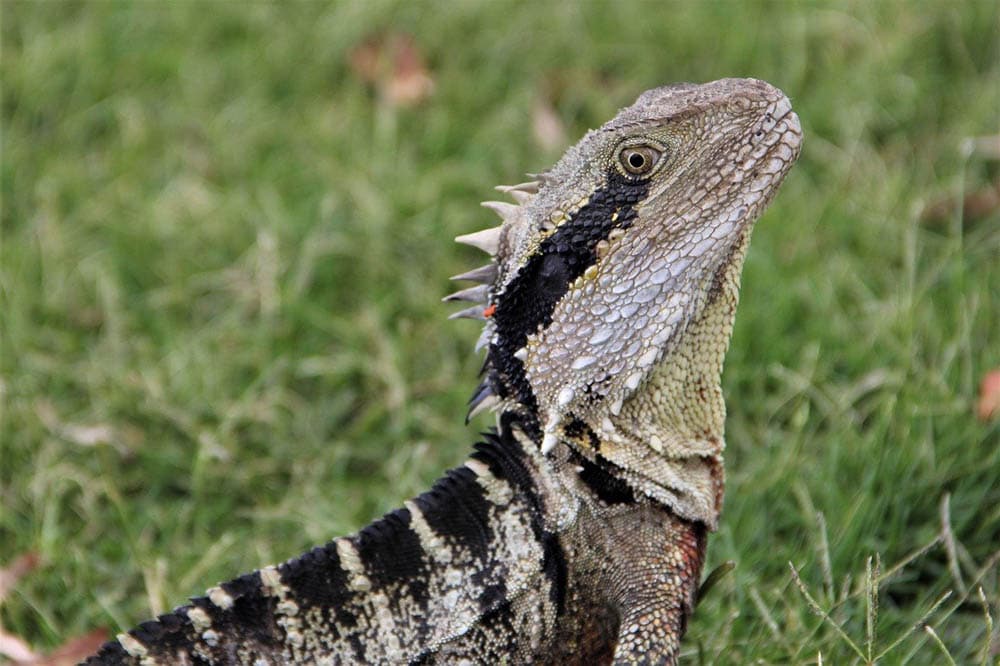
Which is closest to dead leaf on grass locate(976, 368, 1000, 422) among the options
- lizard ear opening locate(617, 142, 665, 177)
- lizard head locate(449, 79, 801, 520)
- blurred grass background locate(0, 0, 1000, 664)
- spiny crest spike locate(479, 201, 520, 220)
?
blurred grass background locate(0, 0, 1000, 664)

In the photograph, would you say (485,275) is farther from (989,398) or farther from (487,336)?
(989,398)

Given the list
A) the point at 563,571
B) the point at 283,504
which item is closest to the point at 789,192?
the point at 283,504

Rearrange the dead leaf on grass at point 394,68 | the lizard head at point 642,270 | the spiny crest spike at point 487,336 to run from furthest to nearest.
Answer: the dead leaf on grass at point 394,68, the spiny crest spike at point 487,336, the lizard head at point 642,270

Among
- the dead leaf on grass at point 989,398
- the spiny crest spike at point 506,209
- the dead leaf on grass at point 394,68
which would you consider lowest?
the dead leaf on grass at point 989,398

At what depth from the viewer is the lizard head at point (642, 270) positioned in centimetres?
339

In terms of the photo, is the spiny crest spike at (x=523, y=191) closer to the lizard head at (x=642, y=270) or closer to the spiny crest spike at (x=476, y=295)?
the lizard head at (x=642, y=270)

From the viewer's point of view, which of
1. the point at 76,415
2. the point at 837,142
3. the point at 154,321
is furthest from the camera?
the point at 837,142

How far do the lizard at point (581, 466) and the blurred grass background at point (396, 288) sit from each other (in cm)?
65

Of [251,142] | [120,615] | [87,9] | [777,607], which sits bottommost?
[777,607]

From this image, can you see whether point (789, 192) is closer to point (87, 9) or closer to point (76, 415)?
point (76, 415)

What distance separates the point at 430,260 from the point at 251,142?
134 cm

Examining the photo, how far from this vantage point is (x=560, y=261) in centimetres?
346

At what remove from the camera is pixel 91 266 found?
19.7ft

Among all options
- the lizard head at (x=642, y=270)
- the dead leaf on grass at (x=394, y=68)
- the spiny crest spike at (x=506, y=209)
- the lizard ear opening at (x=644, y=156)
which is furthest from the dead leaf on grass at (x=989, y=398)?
the dead leaf on grass at (x=394, y=68)
